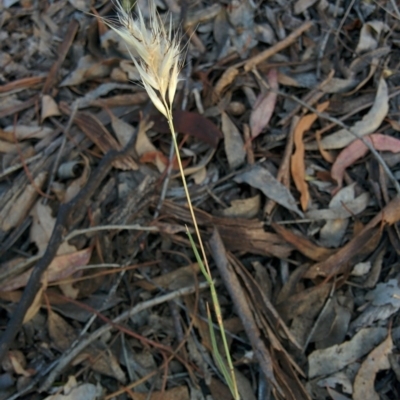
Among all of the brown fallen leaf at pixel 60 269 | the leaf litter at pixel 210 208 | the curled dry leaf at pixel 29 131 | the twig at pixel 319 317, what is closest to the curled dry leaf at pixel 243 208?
the leaf litter at pixel 210 208

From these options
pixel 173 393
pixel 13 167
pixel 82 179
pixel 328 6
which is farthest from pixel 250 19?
pixel 173 393

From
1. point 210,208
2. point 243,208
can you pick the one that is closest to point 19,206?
point 210,208

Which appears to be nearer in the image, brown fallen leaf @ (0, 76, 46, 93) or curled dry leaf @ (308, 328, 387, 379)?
curled dry leaf @ (308, 328, 387, 379)

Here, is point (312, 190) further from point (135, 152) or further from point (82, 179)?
point (82, 179)

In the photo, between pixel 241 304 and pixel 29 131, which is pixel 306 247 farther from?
pixel 29 131

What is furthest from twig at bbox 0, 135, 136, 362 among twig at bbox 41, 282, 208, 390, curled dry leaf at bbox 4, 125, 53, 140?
curled dry leaf at bbox 4, 125, 53, 140

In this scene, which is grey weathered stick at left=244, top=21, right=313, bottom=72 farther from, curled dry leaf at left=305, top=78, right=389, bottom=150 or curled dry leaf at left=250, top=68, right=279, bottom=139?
curled dry leaf at left=305, top=78, right=389, bottom=150
